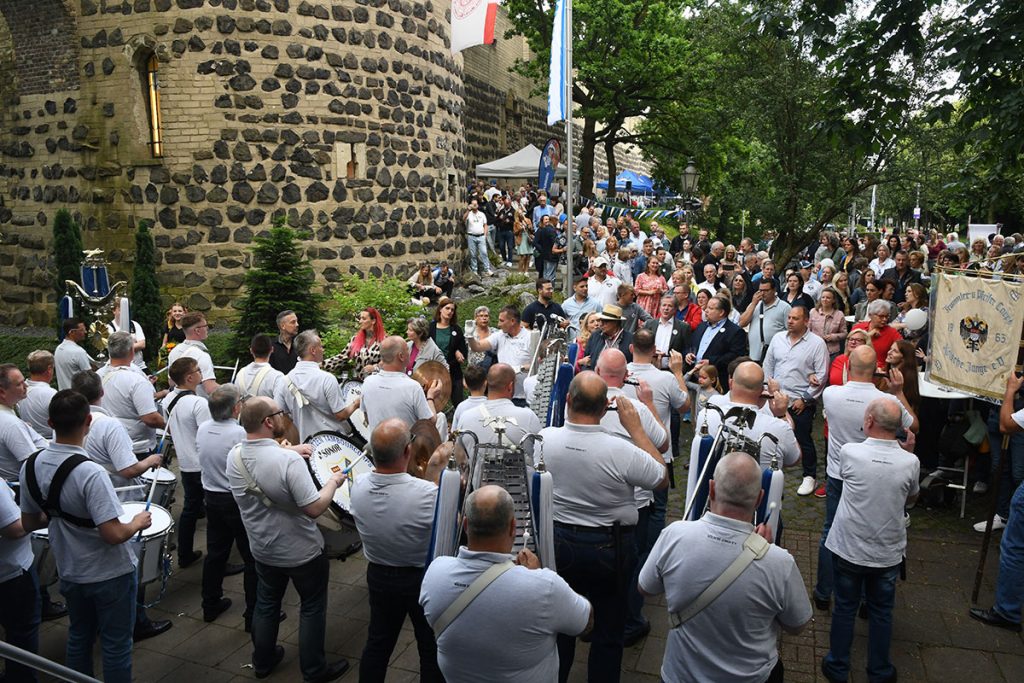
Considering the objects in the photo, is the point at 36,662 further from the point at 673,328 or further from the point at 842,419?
the point at 673,328

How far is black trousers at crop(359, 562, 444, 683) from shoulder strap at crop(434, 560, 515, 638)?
1.22m

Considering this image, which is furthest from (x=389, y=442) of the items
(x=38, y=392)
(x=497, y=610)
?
(x=38, y=392)

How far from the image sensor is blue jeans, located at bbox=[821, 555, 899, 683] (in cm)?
482

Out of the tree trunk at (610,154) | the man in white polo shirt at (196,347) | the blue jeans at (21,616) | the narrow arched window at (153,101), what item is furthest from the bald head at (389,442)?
the tree trunk at (610,154)

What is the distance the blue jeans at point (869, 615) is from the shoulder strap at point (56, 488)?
4259mm

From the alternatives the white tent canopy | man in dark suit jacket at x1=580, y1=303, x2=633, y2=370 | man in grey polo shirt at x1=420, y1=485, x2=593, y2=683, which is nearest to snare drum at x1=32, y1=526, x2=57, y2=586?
man in grey polo shirt at x1=420, y1=485, x2=593, y2=683

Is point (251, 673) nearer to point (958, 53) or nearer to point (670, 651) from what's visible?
point (670, 651)

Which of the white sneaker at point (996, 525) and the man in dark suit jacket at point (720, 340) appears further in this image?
the man in dark suit jacket at point (720, 340)

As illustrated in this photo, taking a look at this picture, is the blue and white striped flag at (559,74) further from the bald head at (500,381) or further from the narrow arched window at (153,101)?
the bald head at (500,381)

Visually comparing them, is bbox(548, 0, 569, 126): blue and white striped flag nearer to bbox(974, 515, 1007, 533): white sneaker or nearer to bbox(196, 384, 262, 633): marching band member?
bbox(974, 515, 1007, 533): white sneaker

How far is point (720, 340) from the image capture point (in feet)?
28.8

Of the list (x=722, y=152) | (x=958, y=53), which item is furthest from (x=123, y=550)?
(x=722, y=152)

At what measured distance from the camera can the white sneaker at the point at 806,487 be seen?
7984 mm

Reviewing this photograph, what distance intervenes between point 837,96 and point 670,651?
295 inches
